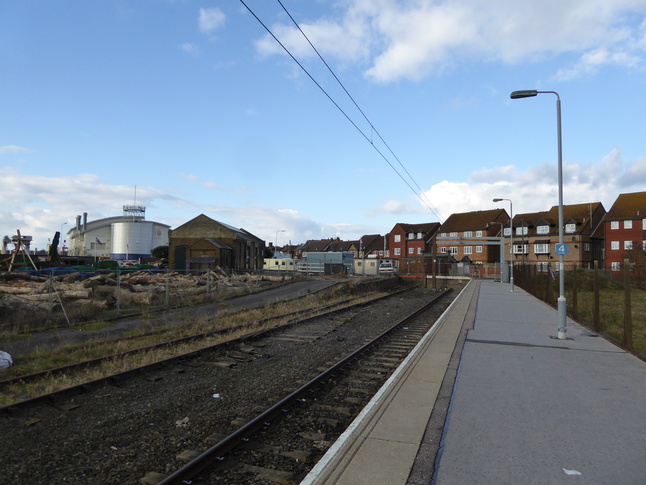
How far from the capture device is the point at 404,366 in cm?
857

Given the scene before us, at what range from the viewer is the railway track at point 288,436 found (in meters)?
4.61

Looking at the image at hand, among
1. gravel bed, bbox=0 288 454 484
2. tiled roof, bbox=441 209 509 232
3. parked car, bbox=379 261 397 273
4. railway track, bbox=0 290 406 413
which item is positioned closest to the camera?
gravel bed, bbox=0 288 454 484

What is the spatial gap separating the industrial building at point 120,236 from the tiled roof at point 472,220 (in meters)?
67.8

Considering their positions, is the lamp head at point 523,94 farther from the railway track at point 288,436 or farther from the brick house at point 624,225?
the brick house at point 624,225

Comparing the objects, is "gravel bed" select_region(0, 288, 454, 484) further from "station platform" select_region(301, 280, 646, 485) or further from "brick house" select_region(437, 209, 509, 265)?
"brick house" select_region(437, 209, 509, 265)

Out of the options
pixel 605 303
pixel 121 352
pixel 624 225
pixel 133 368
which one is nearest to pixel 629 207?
pixel 624 225

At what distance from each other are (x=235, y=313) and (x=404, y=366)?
11609 mm

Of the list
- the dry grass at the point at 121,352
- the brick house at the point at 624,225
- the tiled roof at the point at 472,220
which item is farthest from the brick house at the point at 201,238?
the tiled roof at the point at 472,220

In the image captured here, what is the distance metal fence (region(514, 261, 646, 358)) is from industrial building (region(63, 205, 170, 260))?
8577 cm

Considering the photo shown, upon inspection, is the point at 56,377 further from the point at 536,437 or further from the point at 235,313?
the point at 235,313

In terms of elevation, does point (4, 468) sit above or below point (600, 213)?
below

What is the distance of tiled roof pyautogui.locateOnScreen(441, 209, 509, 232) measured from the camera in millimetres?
90312

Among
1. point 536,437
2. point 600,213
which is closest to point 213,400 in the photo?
point 536,437

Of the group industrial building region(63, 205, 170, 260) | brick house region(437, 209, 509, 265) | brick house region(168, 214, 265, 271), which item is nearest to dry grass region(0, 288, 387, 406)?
brick house region(168, 214, 265, 271)
